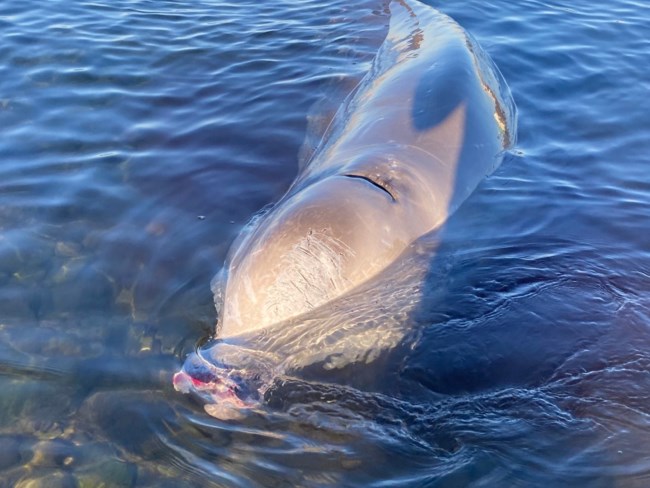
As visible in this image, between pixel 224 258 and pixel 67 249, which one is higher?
pixel 67 249

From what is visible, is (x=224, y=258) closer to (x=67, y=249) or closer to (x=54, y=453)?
(x=67, y=249)

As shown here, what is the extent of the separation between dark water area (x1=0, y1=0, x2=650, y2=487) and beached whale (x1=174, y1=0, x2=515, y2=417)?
0.69 feet

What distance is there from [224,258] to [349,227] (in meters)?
1.28

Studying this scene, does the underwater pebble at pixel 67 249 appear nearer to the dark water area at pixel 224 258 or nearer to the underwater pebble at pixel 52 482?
the dark water area at pixel 224 258

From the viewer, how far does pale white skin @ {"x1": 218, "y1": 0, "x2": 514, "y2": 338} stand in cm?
600

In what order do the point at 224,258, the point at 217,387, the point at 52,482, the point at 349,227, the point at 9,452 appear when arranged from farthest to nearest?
the point at 224,258 < the point at 349,227 < the point at 217,387 < the point at 9,452 < the point at 52,482

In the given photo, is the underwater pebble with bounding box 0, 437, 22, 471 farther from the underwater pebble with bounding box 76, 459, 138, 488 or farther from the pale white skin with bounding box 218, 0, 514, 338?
the pale white skin with bounding box 218, 0, 514, 338

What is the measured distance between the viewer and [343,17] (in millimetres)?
13625

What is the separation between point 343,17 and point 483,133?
5933 millimetres

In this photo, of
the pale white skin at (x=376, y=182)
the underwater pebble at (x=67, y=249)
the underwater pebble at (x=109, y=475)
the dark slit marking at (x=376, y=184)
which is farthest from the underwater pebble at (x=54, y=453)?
the dark slit marking at (x=376, y=184)

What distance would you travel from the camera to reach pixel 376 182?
6938 mm

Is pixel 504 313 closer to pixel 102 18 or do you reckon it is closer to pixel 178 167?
pixel 178 167

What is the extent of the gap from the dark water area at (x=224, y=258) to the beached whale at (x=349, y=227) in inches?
8.2

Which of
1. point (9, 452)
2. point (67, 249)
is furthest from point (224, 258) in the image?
point (9, 452)
